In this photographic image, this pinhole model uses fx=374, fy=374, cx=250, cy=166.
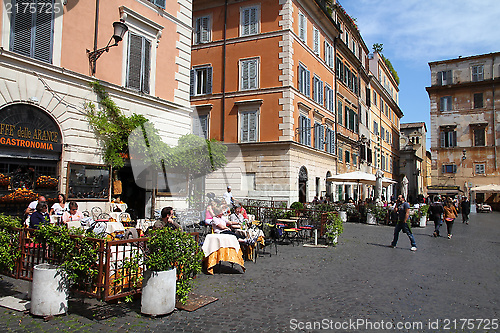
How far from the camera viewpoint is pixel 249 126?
23062 millimetres

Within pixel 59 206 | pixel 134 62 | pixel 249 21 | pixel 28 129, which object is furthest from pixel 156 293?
pixel 249 21

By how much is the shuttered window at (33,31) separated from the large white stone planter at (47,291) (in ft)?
23.8

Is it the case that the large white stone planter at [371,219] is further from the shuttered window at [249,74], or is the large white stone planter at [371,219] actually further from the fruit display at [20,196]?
the fruit display at [20,196]

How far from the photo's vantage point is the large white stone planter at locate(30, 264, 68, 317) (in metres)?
4.98

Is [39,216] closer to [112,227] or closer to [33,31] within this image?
[112,227]

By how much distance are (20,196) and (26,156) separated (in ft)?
3.44

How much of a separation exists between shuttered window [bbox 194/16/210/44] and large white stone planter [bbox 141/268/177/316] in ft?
71.7

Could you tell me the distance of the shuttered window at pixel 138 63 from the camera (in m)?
13.1

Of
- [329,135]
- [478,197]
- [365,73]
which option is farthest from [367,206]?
[478,197]

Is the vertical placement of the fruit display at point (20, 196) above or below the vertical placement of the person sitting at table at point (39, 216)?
above

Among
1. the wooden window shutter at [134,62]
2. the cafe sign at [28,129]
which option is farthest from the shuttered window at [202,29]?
the cafe sign at [28,129]

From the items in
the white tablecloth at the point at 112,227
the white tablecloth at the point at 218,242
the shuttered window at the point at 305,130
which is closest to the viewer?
the white tablecloth at the point at 218,242

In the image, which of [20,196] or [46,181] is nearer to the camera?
[20,196]

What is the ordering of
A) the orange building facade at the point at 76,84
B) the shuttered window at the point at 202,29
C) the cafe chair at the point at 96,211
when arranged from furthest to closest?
the shuttered window at the point at 202,29
the cafe chair at the point at 96,211
the orange building facade at the point at 76,84
